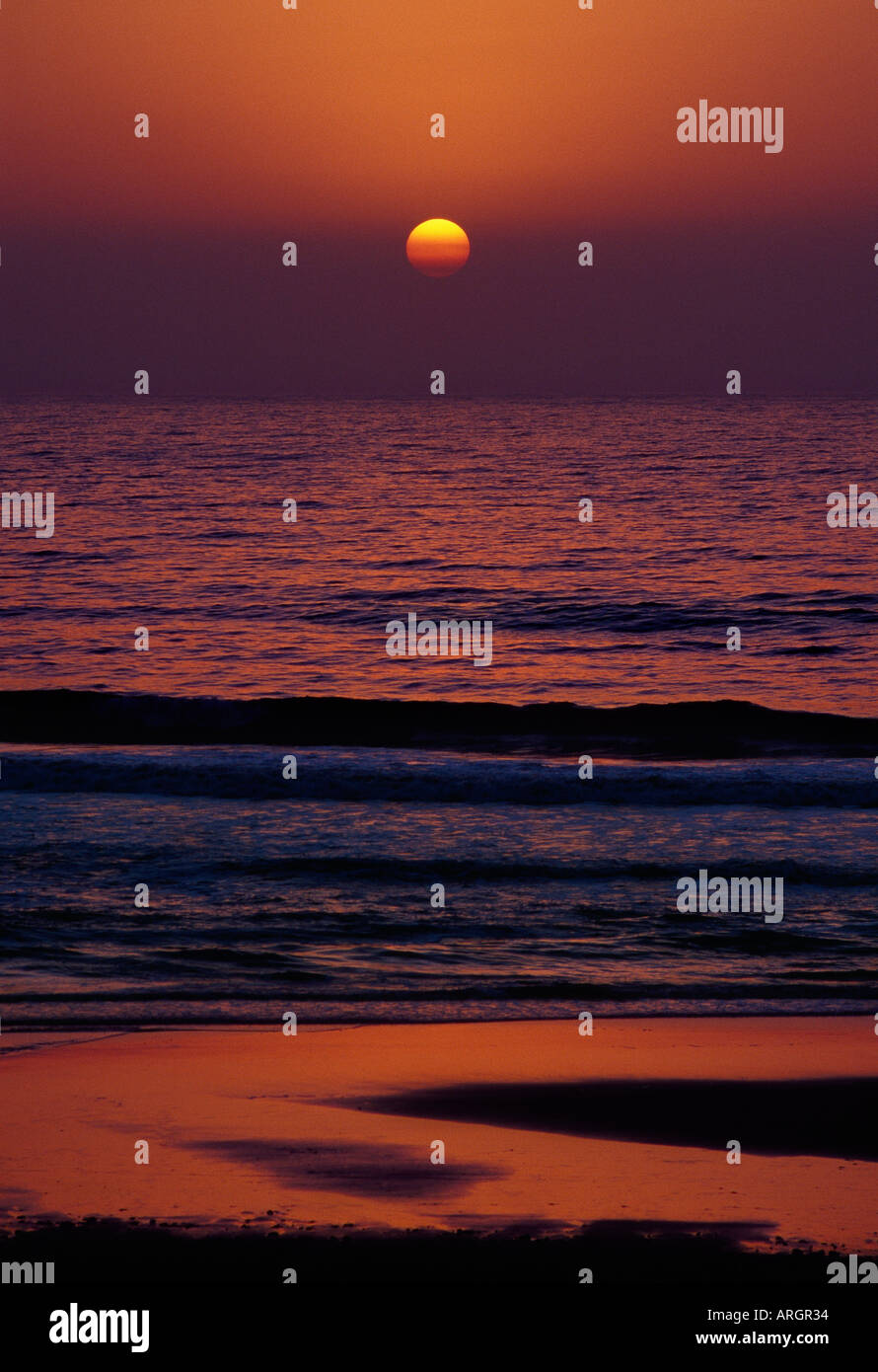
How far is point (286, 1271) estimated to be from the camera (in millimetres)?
6332

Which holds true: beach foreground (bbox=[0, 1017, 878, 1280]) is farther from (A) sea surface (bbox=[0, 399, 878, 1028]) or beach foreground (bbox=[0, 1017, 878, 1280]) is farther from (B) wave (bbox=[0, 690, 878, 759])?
(B) wave (bbox=[0, 690, 878, 759])

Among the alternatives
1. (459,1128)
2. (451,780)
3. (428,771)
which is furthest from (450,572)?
(459,1128)

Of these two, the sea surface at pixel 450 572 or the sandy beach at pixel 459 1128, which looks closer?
the sandy beach at pixel 459 1128

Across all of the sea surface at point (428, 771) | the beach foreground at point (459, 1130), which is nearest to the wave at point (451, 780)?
the sea surface at point (428, 771)

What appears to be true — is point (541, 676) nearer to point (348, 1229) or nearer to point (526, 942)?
point (526, 942)

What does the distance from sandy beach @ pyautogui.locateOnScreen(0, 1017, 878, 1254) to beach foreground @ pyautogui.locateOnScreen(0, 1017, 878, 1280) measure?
0.06 ft

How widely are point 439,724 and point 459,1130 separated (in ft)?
56.9

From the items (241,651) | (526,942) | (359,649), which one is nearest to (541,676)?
(359,649)

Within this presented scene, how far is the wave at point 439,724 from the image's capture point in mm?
23672

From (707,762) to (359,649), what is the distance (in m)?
12.5

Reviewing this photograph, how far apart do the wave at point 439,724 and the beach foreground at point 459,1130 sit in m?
13.3

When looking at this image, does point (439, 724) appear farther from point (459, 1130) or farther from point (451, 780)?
point (459, 1130)

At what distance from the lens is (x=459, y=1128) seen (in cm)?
831

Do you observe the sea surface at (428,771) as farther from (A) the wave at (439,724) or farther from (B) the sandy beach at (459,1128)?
(B) the sandy beach at (459,1128)
